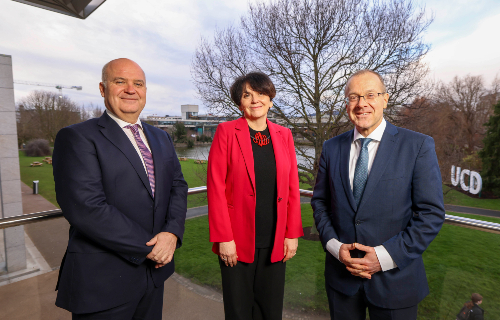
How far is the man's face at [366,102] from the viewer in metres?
1.38

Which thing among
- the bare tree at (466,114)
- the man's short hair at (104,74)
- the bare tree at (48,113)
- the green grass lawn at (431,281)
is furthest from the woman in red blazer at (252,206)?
the bare tree at (466,114)

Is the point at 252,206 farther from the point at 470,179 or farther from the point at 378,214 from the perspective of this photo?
the point at 470,179

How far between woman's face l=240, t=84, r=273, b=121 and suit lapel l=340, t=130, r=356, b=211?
50 centimetres

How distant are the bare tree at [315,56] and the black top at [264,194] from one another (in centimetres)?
562

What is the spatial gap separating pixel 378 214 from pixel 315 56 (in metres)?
6.53

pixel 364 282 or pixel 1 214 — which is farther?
pixel 1 214

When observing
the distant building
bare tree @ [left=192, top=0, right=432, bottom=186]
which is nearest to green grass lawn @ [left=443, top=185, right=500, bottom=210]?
bare tree @ [left=192, top=0, right=432, bottom=186]

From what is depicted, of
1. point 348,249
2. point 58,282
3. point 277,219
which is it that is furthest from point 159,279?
point 348,249

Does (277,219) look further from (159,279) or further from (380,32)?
(380,32)

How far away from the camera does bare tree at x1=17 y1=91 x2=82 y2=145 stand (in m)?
10.3

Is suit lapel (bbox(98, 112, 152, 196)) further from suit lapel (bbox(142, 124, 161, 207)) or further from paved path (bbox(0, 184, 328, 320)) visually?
paved path (bbox(0, 184, 328, 320))

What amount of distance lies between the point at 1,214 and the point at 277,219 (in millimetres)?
5319

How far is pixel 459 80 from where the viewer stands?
2269 cm

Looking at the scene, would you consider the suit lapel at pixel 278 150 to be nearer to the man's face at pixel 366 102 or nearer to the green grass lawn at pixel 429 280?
the man's face at pixel 366 102
